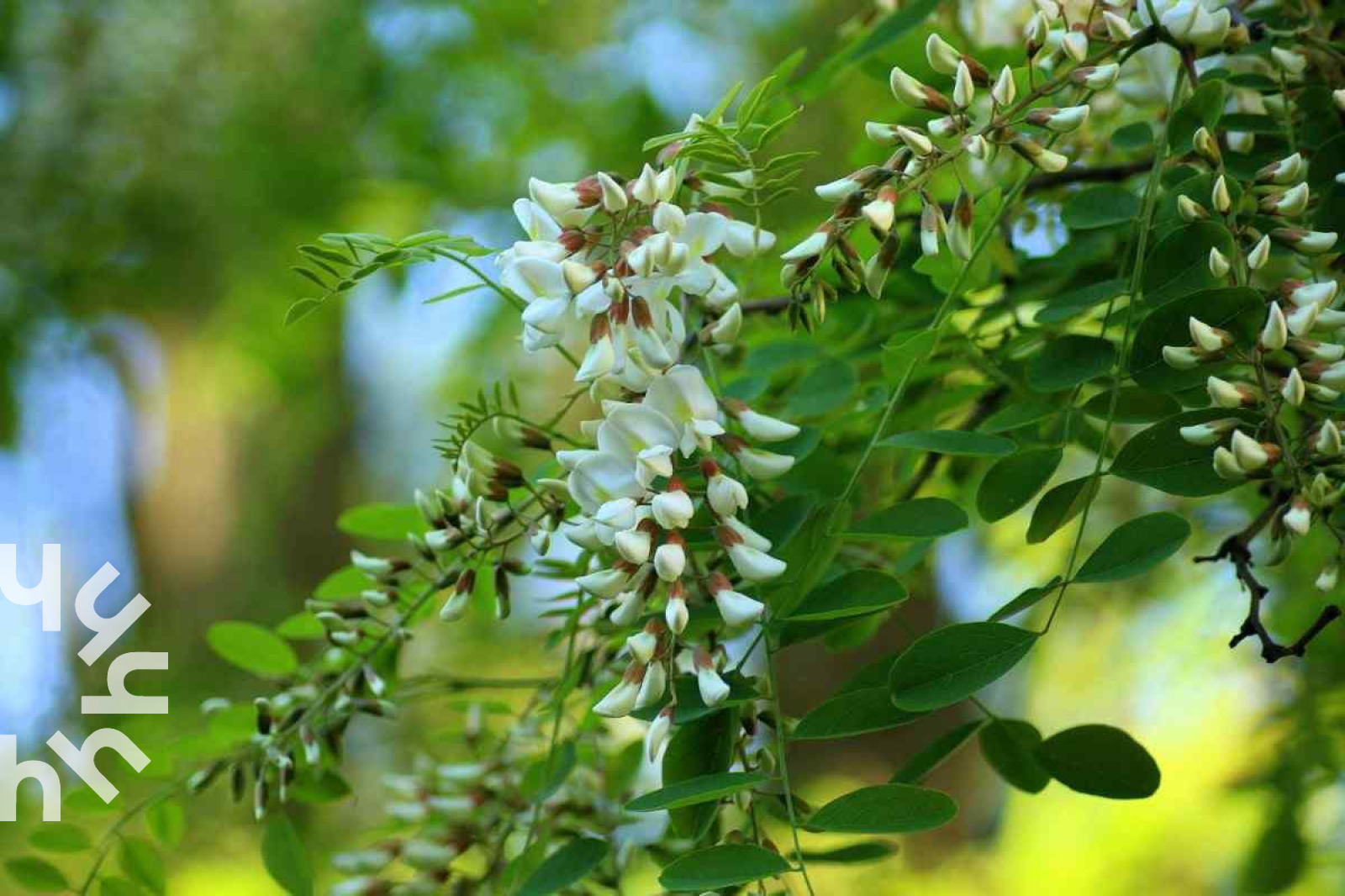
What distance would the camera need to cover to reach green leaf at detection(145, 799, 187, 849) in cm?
78

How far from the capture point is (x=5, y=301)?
167cm

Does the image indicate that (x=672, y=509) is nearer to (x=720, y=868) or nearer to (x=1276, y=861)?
(x=720, y=868)

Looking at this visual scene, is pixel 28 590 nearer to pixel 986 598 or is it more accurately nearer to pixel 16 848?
pixel 16 848

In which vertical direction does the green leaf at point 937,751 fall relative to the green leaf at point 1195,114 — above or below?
below

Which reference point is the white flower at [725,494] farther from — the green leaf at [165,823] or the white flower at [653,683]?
the green leaf at [165,823]

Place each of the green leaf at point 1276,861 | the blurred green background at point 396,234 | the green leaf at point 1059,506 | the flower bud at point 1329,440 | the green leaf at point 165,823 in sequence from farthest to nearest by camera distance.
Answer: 1. the blurred green background at point 396,234
2. the green leaf at point 1276,861
3. the green leaf at point 165,823
4. the green leaf at point 1059,506
5. the flower bud at point 1329,440

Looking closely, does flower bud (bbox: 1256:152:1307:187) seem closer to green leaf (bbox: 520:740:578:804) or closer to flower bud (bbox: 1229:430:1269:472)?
flower bud (bbox: 1229:430:1269:472)

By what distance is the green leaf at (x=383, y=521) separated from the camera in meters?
0.74

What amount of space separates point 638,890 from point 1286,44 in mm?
572

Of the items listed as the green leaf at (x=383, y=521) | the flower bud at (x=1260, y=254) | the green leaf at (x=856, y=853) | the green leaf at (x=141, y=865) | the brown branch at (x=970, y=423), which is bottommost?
the green leaf at (x=141, y=865)

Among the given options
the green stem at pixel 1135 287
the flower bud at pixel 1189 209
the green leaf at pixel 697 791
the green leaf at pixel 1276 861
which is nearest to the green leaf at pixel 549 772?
the green leaf at pixel 697 791

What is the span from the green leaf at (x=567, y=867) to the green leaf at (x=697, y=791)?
0.43ft

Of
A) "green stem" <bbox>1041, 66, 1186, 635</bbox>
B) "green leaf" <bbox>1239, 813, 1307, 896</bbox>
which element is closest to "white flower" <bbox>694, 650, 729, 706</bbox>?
"green stem" <bbox>1041, 66, 1186, 635</bbox>

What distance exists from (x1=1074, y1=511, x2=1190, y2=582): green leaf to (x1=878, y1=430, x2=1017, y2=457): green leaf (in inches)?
2.0
